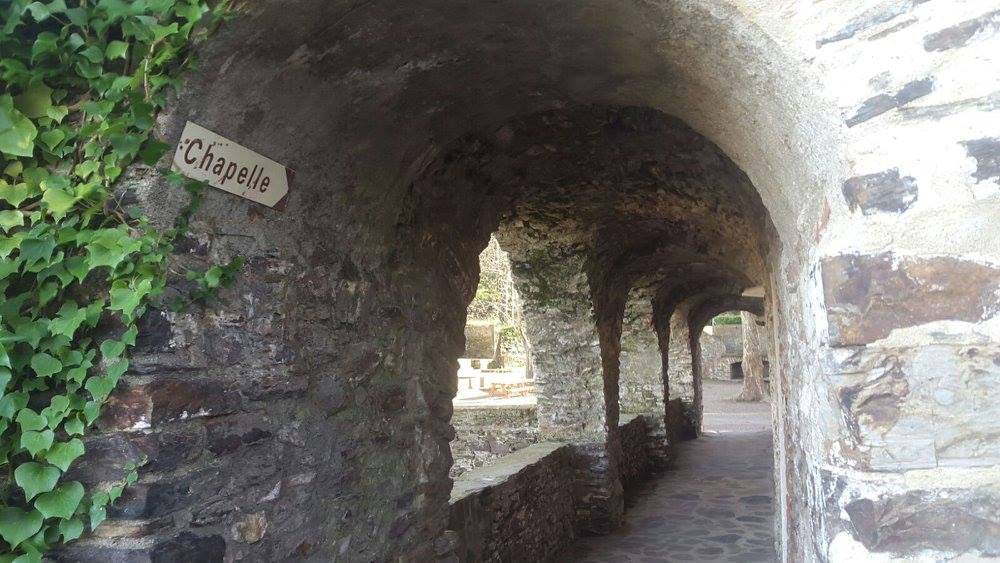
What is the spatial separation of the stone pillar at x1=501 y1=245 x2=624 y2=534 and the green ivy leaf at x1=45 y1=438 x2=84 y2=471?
4.92m

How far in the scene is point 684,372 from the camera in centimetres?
1272

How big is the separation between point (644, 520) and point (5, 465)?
→ 6.06 metres

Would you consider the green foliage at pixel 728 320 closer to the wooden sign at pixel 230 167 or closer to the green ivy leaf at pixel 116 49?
the wooden sign at pixel 230 167

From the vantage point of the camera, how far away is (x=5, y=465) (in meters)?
1.75

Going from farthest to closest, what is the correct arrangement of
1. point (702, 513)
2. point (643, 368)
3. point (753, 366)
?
point (753, 366), point (643, 368), point (702, 513)

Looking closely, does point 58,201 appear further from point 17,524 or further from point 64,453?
point 17,524

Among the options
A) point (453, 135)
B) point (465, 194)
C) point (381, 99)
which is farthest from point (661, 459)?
point (381, 99)

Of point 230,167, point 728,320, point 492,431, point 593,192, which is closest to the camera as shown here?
point 230,167

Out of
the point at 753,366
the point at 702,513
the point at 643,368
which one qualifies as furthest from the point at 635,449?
the point at 753,366

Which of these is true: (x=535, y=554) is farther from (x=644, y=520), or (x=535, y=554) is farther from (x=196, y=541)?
(x=196, y=541)

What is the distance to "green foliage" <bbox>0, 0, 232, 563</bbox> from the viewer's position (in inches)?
67.9

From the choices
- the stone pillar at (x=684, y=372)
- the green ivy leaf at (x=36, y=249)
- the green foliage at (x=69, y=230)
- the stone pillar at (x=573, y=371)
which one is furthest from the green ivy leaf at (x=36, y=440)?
the stone pillar at (x=684, y=372)

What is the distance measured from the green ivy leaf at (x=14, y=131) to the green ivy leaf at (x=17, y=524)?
85 centimetres

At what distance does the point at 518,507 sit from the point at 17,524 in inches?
144
